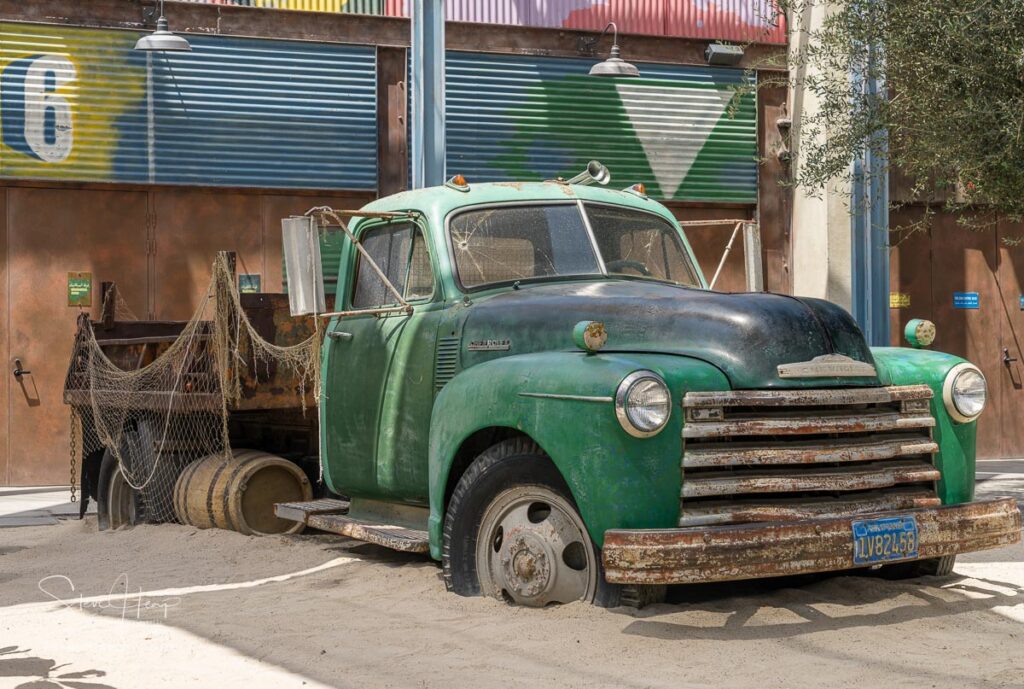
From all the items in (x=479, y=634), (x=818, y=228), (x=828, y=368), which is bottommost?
(x=479, y=634)

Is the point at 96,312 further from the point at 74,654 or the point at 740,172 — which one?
the point at 74,654

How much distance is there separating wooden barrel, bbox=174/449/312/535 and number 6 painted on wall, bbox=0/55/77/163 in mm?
7102

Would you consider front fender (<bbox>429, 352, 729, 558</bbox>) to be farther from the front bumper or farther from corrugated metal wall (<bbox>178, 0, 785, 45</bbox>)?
corrugated metal wall (<bbox>178, 0, 785, 45</bbox>)

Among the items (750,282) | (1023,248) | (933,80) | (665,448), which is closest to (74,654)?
(665,448)

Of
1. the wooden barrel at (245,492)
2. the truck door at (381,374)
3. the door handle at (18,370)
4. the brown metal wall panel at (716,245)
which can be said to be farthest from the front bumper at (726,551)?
the door handle at (18,370)

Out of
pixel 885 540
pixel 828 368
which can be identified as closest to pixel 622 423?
pixel 828 368

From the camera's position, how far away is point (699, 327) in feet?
19.5

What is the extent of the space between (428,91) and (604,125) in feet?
11.1

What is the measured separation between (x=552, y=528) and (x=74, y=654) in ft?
6.51

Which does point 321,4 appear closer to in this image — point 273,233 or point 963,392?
point 273,233

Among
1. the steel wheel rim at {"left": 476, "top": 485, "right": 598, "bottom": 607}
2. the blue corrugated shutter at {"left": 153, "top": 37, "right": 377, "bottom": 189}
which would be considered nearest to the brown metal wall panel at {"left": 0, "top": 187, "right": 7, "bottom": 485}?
the blue corrugated shutter at {"left": 153, "top": 37, "right": 377, "bottom": 189}

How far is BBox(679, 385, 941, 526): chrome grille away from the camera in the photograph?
5.57 meters

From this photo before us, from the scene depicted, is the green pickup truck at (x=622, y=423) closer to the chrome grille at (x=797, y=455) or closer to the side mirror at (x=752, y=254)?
the chrome grille at (x=797, y=455)

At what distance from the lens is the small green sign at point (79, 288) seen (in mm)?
15344
